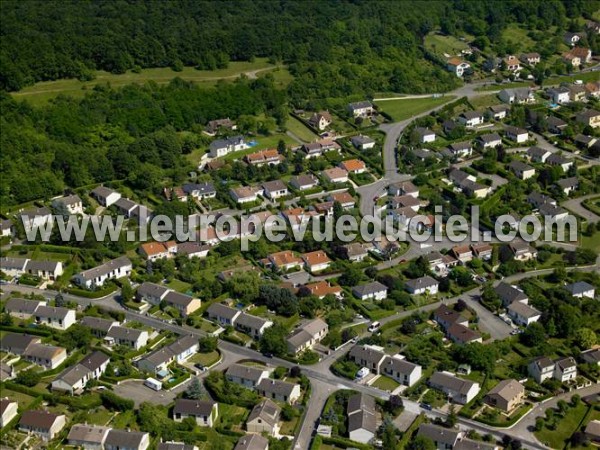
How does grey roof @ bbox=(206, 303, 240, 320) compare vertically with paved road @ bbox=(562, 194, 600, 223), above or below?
above

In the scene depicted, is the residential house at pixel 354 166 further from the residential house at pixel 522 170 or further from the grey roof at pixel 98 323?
the grey roof at pixel 98 323

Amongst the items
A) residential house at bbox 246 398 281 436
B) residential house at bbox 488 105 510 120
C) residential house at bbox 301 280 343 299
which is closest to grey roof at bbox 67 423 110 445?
residential house at bbox 246 398 281 436

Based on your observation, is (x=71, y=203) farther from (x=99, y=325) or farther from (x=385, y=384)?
(x=385, y=384)

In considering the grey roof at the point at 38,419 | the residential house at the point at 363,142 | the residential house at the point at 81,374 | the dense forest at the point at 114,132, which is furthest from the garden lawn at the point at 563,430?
the dense forest at the point at 114,132

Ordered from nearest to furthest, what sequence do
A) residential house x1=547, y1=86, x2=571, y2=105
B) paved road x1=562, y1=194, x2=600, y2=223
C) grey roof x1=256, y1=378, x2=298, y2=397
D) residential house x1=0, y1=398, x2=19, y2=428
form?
residential house x1=0, y1=398, x2=19, y2=428 < grey roof x1=256, y1=378, x2=298, y2=397 < paved road x1=562, y1=194, x2=600, y2=223 < residential house x1=547, y1=86, x2=571, y2=105

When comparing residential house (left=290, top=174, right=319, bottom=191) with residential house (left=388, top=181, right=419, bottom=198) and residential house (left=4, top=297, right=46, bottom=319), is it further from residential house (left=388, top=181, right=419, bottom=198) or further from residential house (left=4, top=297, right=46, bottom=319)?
residential house (left=4, top=297, right=46, bottom=319)

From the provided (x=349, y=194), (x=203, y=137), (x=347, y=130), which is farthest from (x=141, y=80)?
(x=349, y=194)
